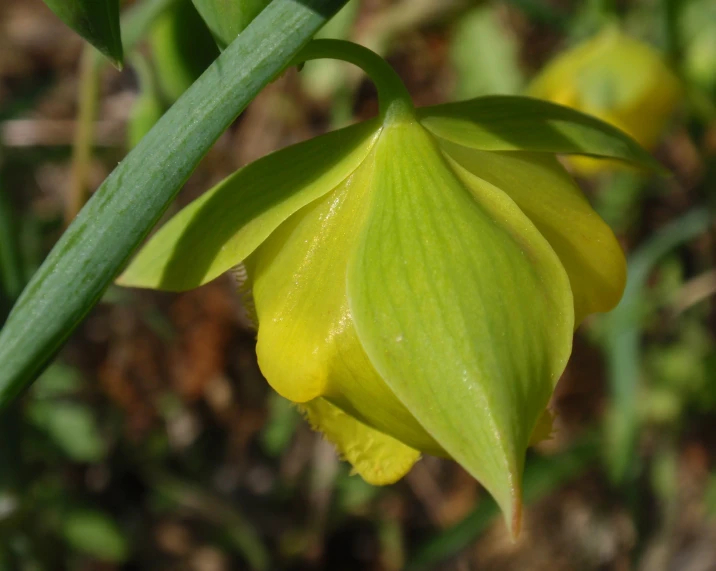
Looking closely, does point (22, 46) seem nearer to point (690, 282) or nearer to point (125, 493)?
point (125, 493)

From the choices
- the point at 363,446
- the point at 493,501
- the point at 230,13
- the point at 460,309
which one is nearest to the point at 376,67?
the point at 230,13

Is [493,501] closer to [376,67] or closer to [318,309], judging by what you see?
[318,309]

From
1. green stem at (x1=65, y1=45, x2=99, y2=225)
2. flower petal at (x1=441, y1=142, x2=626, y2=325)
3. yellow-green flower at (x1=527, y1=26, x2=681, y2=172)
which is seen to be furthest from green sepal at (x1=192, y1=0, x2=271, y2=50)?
yellow-green flower at (x1=527, y1=26, x2=681, y2=172)

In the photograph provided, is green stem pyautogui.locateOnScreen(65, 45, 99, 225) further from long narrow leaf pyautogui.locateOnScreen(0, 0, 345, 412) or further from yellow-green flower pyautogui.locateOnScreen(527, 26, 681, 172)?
yellow-green flower pyautogui.locateOnScreen(527, 26, 681, 172)

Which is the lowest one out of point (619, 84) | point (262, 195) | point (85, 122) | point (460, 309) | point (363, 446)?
point (619, 84)

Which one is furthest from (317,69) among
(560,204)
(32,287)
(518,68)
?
(32,287)

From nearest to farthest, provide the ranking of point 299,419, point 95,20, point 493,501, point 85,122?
point 95,20
point 85,122
point 493,501
point 299,419

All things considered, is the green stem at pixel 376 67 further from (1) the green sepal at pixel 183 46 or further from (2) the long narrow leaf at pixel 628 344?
(2) the long narrow leaf at pixel 628 344
